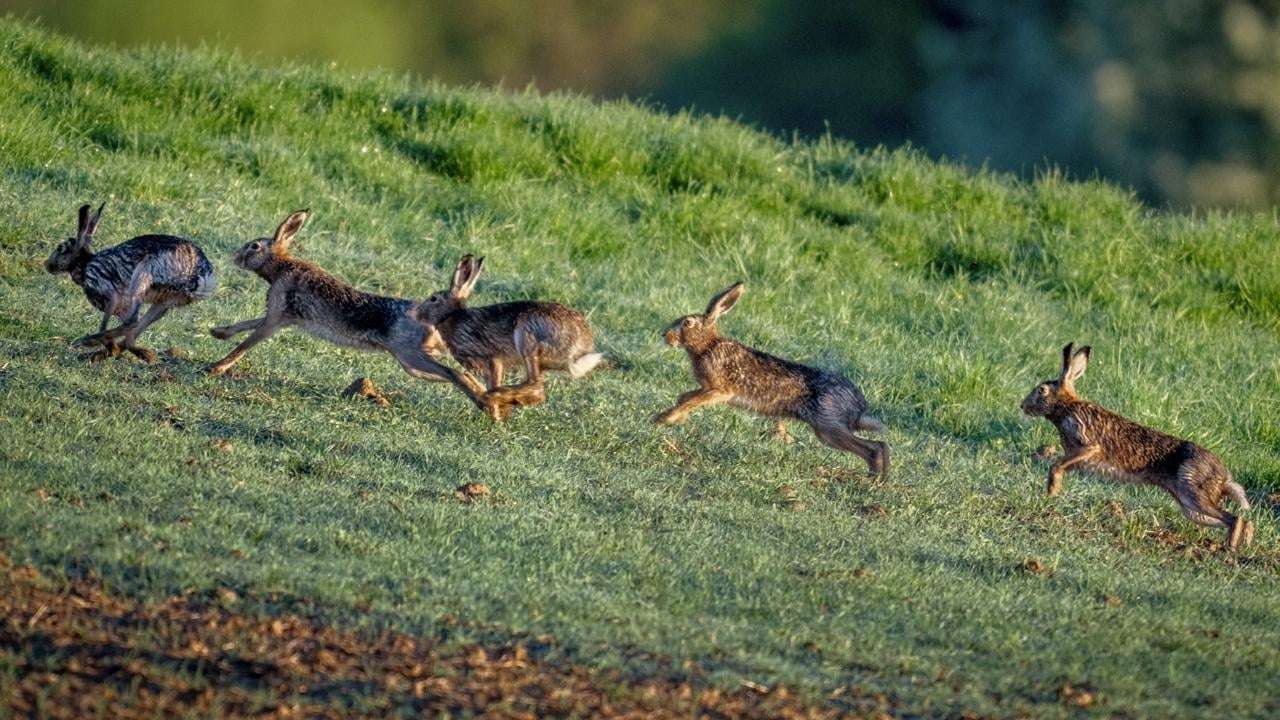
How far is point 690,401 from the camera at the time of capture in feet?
29.5

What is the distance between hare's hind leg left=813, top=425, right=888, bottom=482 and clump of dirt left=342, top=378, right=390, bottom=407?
213 cm

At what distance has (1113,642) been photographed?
6.52m

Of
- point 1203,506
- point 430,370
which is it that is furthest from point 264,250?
point 1203,506

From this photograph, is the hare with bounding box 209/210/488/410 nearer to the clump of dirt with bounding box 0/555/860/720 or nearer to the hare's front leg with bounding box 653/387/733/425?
the hare's front leg with bounding box 653/387/733/425

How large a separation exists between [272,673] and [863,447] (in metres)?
4.25

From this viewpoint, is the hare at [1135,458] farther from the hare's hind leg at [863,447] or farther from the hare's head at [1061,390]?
the hare's hind leg at [863,447]

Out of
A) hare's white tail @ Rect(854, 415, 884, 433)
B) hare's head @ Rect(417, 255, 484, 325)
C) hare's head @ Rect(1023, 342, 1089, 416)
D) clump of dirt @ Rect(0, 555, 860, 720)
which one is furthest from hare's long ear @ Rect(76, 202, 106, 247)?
hare's head @ Rect(1023, 342, 1089, 416)

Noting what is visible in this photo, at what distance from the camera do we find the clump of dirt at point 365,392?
29.4ft

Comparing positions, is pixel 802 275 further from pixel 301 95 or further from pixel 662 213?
pixel 301 95

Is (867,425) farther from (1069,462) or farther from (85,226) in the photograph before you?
(85,226)

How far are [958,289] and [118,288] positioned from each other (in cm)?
664

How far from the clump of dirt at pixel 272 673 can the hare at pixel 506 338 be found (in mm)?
3151

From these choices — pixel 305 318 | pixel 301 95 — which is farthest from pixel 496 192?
pixel 305 318

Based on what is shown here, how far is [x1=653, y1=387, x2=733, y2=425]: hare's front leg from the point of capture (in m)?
8.93
